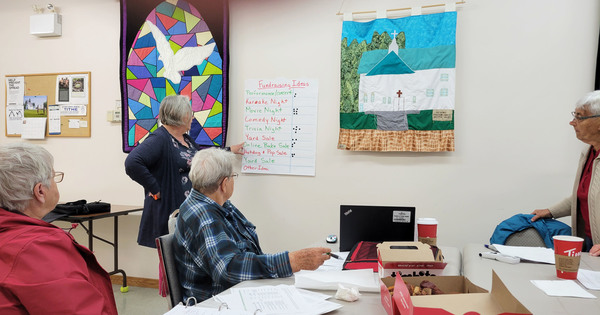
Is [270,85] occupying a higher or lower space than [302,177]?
higher

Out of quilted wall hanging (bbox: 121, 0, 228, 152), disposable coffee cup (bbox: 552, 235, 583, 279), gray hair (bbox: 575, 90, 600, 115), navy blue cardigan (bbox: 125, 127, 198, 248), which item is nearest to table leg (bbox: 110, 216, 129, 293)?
quilted wall hanging (bbox: 121, 0, 228, 152)

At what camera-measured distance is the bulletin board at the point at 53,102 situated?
13.3ft

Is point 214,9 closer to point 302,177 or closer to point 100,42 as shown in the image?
point 100,42

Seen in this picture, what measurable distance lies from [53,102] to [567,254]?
4.22 metres

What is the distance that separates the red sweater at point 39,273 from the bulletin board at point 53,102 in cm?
312

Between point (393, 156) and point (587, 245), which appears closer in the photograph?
point (587, 245)

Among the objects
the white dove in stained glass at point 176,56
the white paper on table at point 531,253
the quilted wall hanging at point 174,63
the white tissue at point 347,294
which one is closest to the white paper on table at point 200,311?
the white tissue at point 347,294

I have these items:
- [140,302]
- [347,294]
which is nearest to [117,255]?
[140,302]

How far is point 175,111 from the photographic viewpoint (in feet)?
9.76

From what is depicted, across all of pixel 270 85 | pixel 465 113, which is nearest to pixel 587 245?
pixel 465 113

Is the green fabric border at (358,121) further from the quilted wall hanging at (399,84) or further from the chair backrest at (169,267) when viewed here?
the chair backrest at (169,267)

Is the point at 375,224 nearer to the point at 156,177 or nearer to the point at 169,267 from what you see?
the point at 169,267

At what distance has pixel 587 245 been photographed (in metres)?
2.30

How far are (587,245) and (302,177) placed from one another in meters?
1.92
